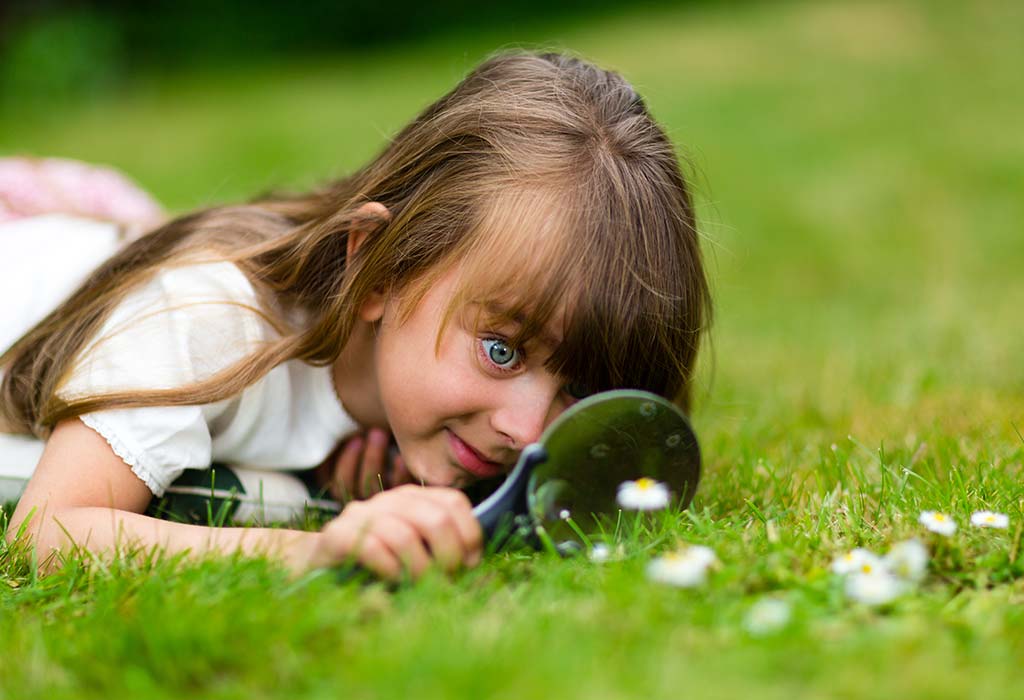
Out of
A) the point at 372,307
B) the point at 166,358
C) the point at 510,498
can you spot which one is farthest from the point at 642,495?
the point at 166,358

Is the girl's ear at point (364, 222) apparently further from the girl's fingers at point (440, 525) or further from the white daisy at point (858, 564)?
the white daisy at point (858, 564)

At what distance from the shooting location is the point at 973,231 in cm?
707

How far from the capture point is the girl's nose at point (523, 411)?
2145mm

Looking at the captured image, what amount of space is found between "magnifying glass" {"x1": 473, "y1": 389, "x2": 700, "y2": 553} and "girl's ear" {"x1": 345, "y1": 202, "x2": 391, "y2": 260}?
78 centimetres

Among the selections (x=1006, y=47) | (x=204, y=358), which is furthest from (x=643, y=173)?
(x=1006, y=47)

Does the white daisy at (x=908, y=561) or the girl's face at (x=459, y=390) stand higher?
the girl's face at (x=459, y=390)

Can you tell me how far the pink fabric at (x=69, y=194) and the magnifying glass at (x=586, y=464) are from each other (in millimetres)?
1833

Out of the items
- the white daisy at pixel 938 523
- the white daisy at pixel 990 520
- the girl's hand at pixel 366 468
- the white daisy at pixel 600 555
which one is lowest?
the girl's hand at pixel 366 468

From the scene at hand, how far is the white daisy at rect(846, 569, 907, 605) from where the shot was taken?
5.27 feet

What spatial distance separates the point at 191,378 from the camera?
2.30 meters

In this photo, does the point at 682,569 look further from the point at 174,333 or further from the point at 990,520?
the point at 174,333

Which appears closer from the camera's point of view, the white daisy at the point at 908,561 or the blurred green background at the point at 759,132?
the white daisy at the point at 908,561

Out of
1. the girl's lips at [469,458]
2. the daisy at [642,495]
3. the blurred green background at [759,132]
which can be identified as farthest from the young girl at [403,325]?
the blurred green background at [759,132]

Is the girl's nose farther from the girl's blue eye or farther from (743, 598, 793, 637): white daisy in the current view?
(743, 598, 793, 637): white daisy
